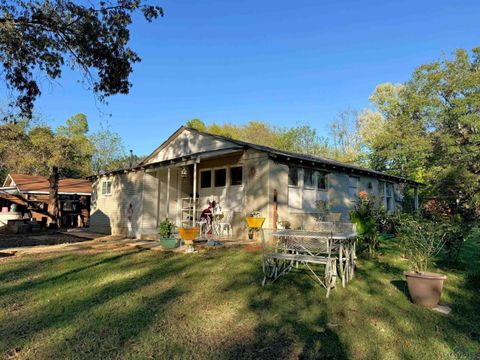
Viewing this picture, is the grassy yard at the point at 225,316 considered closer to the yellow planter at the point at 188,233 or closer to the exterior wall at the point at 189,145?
the yellow planter at the point at 188,233

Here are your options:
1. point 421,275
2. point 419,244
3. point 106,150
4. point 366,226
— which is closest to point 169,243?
point 366,226

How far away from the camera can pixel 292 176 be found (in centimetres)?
1170

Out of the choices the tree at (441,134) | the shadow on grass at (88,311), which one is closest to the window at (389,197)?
the tree at (441,134)

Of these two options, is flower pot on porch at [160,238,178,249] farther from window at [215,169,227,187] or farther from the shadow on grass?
window at [215,169,227,187]

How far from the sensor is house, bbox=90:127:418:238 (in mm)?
11008

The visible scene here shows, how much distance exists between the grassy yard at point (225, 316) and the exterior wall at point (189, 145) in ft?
21.5

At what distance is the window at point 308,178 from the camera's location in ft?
40.0

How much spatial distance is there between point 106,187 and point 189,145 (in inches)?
208

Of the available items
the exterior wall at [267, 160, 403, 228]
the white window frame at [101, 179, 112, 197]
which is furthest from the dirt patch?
the exterior wall at [267, 160, 403, 228]

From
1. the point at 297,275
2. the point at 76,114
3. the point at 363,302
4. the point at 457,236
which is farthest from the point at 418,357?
the point at 76,114

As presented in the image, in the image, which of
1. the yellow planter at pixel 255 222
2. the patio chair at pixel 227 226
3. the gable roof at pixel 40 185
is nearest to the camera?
the yellow planter at pixel 255 222

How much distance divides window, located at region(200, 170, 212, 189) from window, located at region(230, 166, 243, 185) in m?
1.41

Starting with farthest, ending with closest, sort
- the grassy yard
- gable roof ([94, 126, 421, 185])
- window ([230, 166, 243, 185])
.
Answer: window ([230, 166, 243, 185]) < gable roof ([94, 126, 421, 185]) < the grassy yard

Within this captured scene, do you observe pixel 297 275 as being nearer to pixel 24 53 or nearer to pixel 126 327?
pixel 126 327
